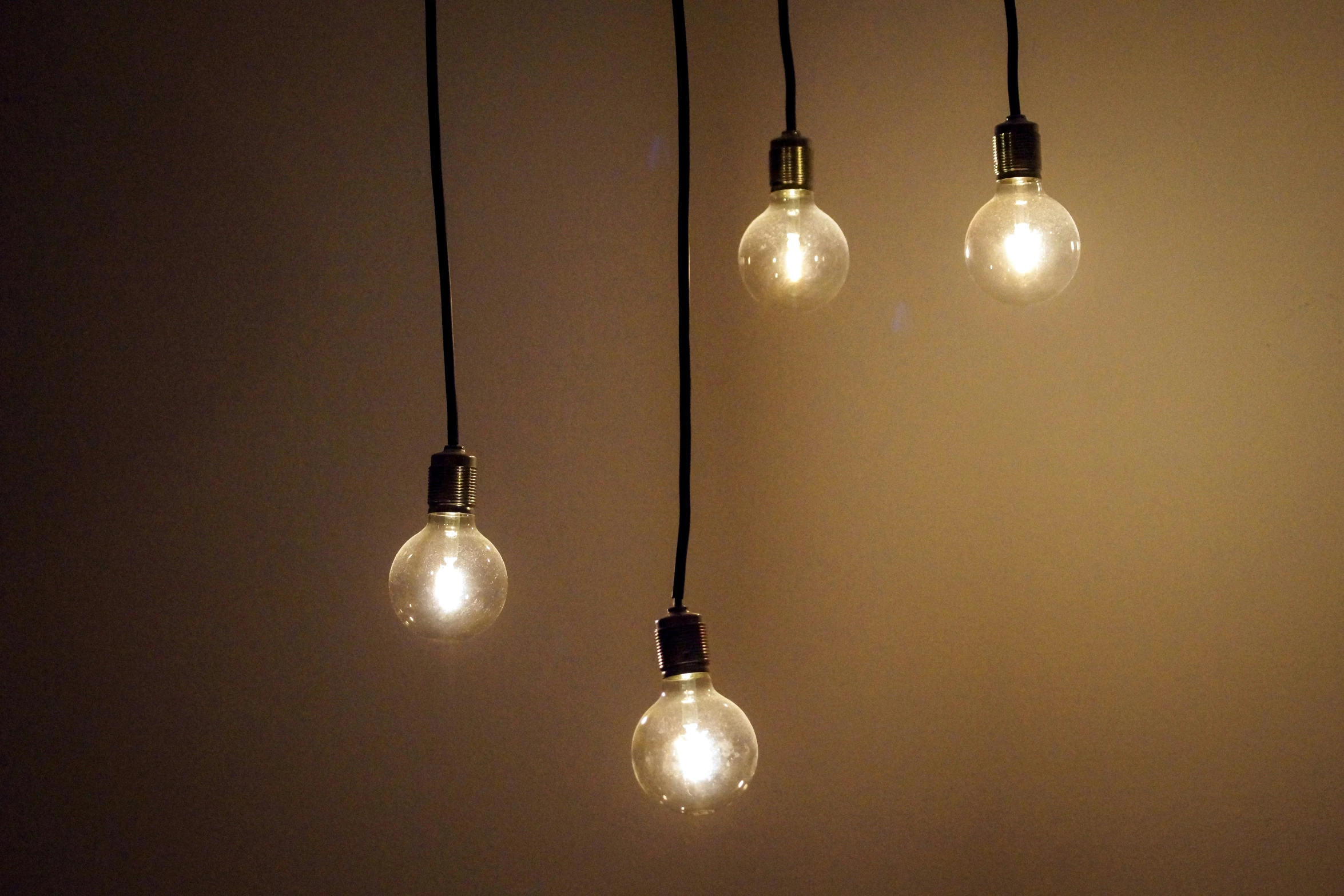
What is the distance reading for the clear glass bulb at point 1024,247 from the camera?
90cm

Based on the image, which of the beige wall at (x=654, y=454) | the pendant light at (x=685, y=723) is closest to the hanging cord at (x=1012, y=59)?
the pendant light at (x=685, y=723)

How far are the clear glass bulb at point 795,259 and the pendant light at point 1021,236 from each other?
121 mm

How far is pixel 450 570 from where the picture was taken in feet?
3.02

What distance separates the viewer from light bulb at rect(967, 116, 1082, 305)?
896 millimetres

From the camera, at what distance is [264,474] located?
1696 mm

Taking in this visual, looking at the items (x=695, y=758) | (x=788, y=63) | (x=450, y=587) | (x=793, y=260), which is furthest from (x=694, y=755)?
(x=788, y=63)

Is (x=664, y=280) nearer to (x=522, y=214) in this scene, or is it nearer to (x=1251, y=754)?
(x=522, y=214)

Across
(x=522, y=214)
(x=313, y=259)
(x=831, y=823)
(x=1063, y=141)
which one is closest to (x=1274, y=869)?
(x=831, y=823)

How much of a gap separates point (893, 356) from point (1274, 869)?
991mm

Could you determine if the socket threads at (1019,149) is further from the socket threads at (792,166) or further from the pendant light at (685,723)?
the pendant light at (685,723)

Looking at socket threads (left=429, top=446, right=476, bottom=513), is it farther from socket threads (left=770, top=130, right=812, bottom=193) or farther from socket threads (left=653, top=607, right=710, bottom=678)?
socket threads (left=770, top=130, right=812, bottom=193)

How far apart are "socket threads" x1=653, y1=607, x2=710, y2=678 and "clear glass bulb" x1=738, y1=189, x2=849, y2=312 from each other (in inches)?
10.9

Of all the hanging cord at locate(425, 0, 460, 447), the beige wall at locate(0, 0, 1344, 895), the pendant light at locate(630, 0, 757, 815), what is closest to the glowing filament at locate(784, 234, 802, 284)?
the pendant light at locate(630, 0, 757, 815)

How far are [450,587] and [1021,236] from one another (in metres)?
0.56
